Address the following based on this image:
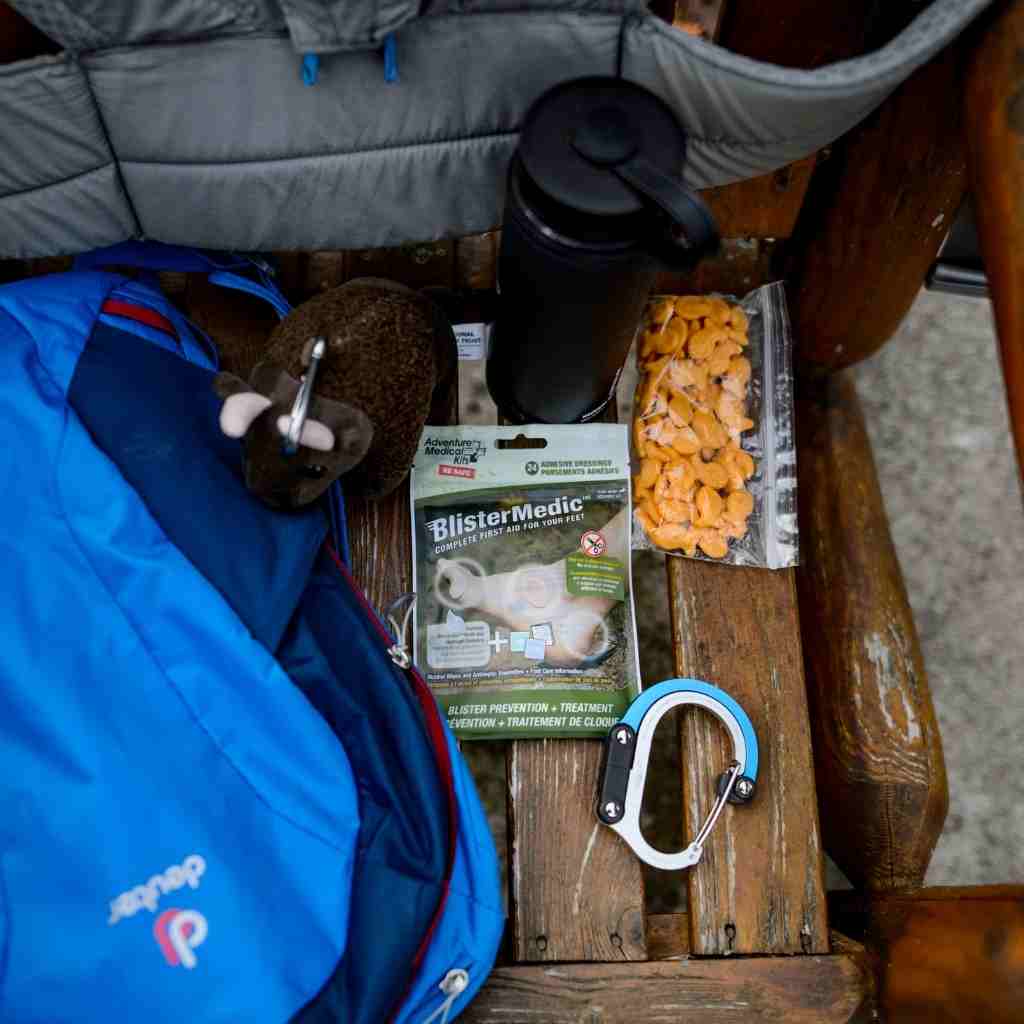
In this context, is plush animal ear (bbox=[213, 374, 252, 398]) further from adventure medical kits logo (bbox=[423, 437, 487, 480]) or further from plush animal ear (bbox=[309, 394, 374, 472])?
adventure medical kits logo (bbox=[423, 437, 487, 480])

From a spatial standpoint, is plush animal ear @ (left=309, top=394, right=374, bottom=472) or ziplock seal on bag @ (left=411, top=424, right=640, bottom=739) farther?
ziplock seal on bag @ (left=411, top=424, right=640, bottom=739)

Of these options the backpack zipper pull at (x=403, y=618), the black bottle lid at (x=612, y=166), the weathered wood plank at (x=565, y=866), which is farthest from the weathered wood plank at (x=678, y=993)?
the black bottle lid at (x=612, y=166)

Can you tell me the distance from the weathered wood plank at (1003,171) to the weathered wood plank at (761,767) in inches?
12.4

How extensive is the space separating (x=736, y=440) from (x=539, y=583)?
217 millimetres

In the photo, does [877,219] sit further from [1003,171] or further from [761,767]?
[761,767]

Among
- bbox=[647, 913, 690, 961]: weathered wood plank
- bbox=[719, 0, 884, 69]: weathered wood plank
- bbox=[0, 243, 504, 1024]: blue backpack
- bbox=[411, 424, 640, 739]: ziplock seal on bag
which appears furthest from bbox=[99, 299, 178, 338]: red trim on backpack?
bbox=[647, 913, 690, 961]: weathered wood plank

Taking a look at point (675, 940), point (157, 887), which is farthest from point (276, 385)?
point (675, 940)

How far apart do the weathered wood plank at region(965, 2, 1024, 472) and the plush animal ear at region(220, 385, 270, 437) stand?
433 millimetres

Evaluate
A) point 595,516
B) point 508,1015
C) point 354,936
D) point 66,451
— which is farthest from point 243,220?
point 508,1015

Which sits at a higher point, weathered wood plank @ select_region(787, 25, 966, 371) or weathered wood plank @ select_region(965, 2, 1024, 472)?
weathered wood plank @ select_region(787, 25, 966, 371)

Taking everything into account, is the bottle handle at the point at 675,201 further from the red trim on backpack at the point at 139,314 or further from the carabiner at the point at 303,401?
the red trim on backpack at the point at 139,314

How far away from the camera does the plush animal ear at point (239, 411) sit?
0.58 m

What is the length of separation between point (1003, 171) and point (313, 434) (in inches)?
17.1

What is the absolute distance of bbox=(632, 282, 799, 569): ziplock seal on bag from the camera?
82 centimetres
